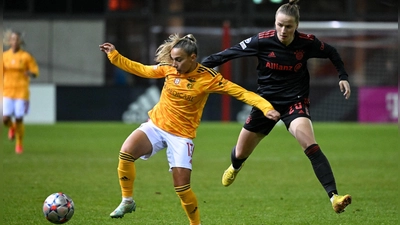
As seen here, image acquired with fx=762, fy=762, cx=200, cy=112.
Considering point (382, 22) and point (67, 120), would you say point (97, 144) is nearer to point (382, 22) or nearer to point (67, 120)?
point (67, 120)

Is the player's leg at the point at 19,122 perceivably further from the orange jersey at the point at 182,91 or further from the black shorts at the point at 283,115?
the orange jersey at the point at 182,91

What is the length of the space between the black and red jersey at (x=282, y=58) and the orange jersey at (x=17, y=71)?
26.1ft

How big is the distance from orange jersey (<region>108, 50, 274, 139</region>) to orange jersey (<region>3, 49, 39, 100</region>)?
324 inches

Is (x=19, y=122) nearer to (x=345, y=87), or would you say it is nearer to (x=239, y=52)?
(x=239, y=52)

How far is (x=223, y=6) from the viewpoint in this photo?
25750 mm

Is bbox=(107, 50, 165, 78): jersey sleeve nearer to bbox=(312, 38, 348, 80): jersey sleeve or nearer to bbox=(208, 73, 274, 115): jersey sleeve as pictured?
bbox=(208, 73, 274, 115): jersey sleeve

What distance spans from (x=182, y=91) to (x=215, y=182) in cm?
414

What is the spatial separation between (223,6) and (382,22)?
17.4ft

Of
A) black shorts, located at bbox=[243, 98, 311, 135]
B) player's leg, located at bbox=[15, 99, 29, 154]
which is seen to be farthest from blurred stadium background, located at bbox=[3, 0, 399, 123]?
black shorts, located at bbox=[243, 98, 311, 135]

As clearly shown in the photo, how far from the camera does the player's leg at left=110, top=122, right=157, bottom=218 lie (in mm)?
7332

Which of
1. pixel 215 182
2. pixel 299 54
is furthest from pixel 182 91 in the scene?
pixel 215 182

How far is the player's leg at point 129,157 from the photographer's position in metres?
7.33

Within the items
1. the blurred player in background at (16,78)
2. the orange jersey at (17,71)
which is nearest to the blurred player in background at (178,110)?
the blurred player in background at (16,78)

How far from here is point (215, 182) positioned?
439 inches
